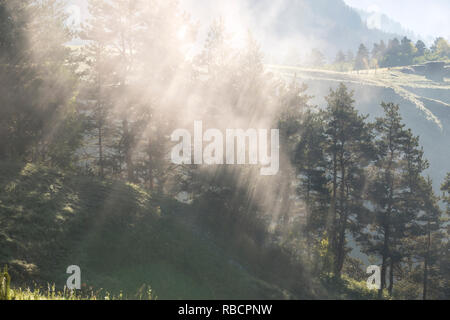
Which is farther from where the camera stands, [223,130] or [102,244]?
[223,130]

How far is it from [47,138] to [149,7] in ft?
51.4

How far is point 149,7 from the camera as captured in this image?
2869 centimetres

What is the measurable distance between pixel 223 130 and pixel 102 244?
1379cm

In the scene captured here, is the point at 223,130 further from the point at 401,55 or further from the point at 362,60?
the point at 401,55

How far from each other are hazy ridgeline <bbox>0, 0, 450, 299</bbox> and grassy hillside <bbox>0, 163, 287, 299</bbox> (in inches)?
146

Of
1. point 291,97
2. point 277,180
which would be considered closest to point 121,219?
point 277,180

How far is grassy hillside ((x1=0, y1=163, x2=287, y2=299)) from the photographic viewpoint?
40.2 ft

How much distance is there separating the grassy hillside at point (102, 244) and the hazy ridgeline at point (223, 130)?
3.72m

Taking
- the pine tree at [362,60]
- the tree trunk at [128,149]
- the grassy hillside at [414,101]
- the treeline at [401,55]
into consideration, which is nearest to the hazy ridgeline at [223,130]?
the tree trunk at [128,149]

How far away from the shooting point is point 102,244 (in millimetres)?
15109

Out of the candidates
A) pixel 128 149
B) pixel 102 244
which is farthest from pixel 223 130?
pixel 102 244

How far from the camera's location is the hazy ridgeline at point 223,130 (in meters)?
22.0

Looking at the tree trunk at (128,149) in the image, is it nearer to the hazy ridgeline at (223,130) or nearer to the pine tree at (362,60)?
the hazy ridgeline at (223,130)

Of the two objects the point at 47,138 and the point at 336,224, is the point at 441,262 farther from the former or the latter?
the point at 47,138
